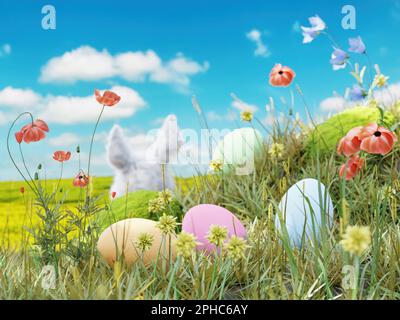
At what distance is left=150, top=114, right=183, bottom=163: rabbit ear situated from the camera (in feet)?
9.18

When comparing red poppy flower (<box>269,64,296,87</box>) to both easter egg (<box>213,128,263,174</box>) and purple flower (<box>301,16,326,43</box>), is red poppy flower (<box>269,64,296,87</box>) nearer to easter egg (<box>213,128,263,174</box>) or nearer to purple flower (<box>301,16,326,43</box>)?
purple flower (<box>301,16,326,43</box>)

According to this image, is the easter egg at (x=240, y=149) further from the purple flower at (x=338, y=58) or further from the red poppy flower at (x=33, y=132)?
the red poppy flower at (x=33, y=132)

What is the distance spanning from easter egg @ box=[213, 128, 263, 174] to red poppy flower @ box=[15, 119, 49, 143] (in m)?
1.38

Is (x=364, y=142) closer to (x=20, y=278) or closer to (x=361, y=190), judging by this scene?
(x=361, y=190)

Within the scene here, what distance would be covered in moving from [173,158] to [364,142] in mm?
1411

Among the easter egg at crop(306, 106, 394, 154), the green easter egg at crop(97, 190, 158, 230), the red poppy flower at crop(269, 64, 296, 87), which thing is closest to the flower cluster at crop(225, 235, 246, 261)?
the red poppy flower at crop(269, 64, 296, 87)

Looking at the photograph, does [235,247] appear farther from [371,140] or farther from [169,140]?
[169,140]

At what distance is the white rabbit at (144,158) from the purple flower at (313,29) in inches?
32.5

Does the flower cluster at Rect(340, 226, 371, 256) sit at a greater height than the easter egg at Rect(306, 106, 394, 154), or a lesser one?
lesser

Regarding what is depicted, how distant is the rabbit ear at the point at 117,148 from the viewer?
9.37ft

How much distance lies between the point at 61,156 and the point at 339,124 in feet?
5.80

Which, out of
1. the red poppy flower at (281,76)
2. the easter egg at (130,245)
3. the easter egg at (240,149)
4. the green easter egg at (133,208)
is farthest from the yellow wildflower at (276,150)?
the easter egg at (130,245)

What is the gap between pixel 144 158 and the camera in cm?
294
